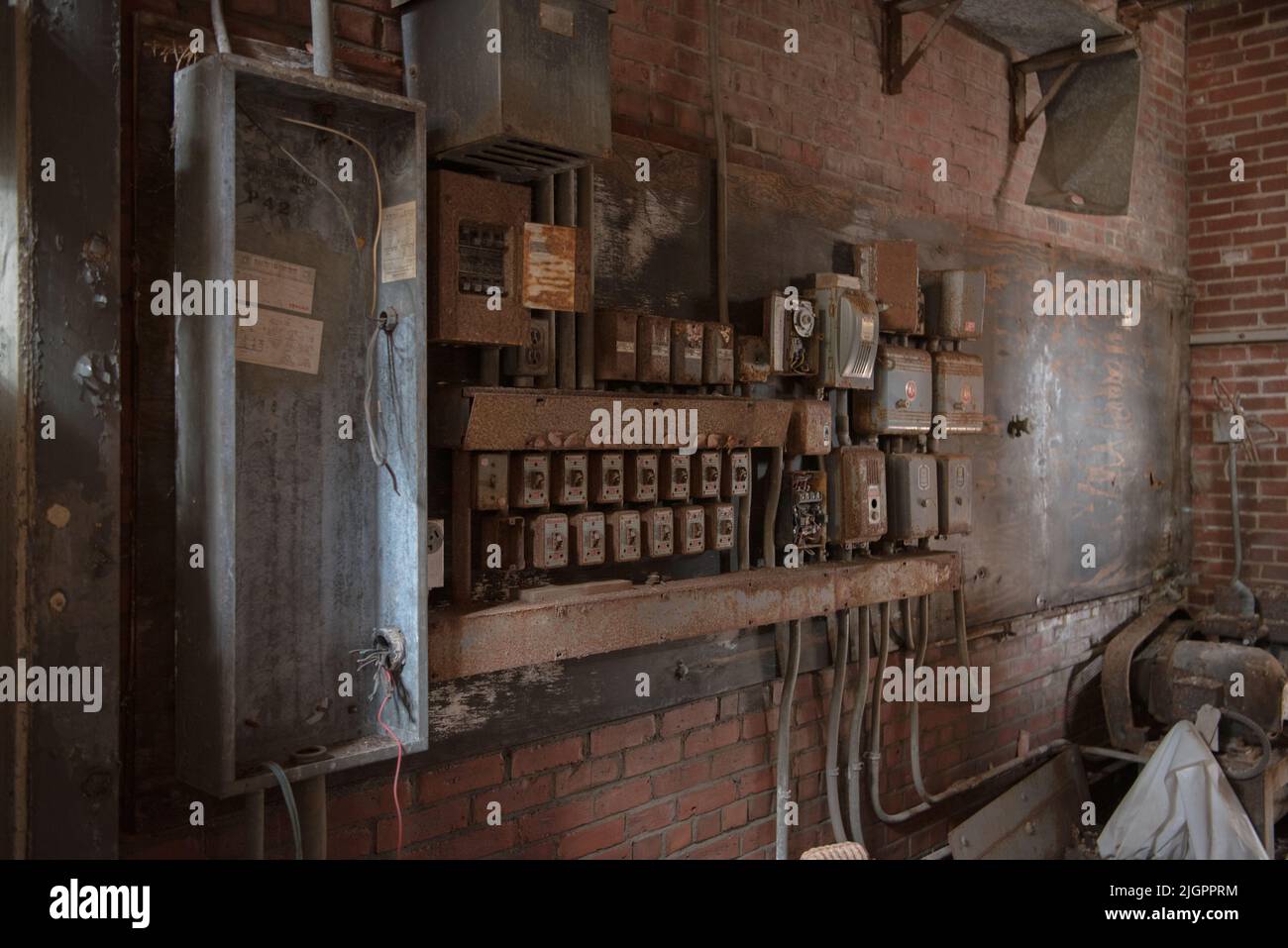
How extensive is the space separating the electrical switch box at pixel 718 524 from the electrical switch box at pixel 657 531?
0.46 feet

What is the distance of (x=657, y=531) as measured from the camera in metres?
2.25

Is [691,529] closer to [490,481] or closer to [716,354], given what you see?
[716,354]

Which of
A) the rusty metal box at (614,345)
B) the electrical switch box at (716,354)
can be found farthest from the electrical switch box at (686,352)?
the rusty metal box at (614,345)

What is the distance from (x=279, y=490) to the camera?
1.69 m

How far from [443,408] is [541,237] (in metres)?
0.40

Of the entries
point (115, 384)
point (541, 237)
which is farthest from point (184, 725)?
point (541, 237)

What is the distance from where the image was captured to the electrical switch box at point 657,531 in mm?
2242

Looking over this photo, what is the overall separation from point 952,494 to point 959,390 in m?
0.32

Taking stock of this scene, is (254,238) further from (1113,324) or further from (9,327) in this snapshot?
(1113,324)

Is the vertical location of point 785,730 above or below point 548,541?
below

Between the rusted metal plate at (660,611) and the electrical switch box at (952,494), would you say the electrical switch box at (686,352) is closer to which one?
the rusted metal plate at (660,611)

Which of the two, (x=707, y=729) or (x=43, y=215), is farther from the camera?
(x=707, y=729)

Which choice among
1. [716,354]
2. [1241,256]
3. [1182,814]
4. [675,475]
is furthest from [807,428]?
[1241,256]

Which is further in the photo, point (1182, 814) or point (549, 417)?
point (1182, 814)
